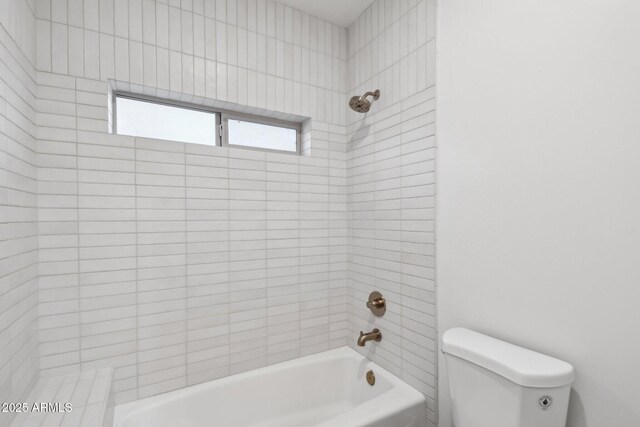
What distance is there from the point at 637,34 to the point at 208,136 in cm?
176

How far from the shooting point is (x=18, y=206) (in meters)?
1.09

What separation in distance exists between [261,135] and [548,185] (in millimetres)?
1492

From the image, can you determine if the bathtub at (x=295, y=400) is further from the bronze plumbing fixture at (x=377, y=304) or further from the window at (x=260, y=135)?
the window at (x=260, y=135)

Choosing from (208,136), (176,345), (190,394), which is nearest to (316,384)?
(190,394)

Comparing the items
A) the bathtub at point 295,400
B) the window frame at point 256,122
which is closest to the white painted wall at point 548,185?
the bathtub at point 295,400

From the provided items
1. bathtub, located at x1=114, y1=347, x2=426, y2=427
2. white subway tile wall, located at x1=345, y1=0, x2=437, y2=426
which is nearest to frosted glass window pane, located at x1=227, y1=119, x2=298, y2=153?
white subway tile wall, located at x1=345, y1=0, x2=437, y2=426

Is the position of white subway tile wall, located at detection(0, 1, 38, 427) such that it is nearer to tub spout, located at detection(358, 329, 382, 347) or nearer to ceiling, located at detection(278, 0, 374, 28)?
ceiling, located at detection(278, 0, 374, 28)

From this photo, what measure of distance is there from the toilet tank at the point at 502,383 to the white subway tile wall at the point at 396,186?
0.29 m

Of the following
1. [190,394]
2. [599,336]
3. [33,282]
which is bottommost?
[190,394]

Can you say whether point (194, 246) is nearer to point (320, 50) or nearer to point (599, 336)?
point (320, 50)

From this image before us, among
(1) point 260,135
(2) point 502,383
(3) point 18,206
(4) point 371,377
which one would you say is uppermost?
(1) point 260,135

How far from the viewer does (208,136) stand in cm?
176

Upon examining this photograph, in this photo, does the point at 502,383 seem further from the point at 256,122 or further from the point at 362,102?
the point at 256,122

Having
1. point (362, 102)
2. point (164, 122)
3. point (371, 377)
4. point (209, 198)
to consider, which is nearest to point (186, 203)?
point (209, 198)
